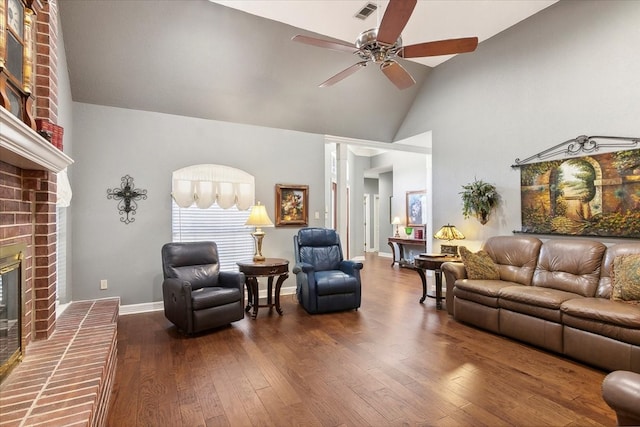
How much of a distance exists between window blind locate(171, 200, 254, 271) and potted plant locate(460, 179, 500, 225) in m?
3.34

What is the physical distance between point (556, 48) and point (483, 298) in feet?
10.3

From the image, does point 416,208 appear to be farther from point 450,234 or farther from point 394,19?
point 394,19

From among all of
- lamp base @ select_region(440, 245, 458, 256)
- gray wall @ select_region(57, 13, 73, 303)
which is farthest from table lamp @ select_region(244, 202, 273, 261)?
lamp base @ select_region(440, 245, 458, 256)

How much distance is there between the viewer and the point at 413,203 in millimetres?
8367

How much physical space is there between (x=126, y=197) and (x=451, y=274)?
438 cm

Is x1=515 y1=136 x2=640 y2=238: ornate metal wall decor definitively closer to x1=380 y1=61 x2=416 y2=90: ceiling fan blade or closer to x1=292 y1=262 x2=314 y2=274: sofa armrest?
x1=380 y1=61 x2=416 y2=90: ceiling fan blade

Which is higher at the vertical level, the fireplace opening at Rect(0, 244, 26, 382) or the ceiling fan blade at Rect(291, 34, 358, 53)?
the ceiling fan blade at Rect(291, 34, 358, 53)

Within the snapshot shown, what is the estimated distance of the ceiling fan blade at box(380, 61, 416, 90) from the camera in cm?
293

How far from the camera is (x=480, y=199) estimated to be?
4547 millimetres

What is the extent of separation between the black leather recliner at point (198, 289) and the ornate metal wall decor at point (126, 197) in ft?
2.95

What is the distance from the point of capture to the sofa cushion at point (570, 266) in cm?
327

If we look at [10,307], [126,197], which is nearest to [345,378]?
[10,307]

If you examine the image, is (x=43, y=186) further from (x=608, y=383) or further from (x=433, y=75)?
(x=433, y=75)

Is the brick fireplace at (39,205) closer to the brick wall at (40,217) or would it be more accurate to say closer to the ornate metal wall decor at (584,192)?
the brick wall at (40,217)
